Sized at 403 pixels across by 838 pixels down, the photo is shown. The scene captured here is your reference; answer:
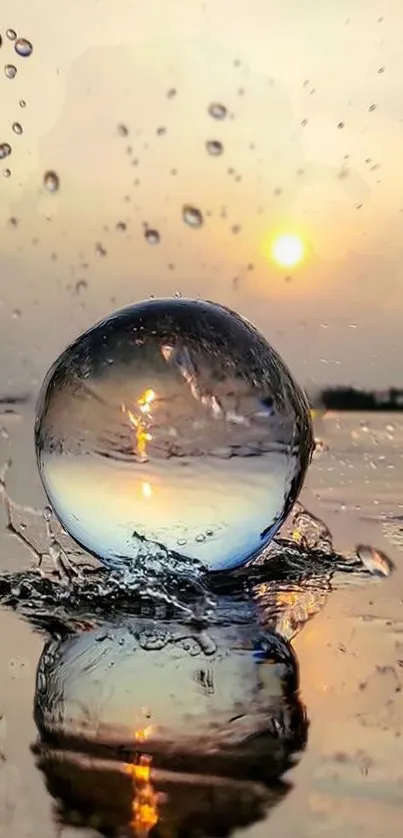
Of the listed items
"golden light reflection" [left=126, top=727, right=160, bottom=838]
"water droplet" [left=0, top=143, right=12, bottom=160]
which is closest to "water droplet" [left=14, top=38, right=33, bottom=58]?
"water droplet" [left=0, top=143, right=12, bottom=160]

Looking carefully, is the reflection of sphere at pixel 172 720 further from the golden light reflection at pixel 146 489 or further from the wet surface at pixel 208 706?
the golden light reflection at pixel 146 489

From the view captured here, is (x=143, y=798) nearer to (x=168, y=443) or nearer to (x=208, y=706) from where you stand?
(x=208, y=706)

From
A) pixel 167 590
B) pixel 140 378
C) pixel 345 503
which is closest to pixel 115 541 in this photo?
pixel 167 590

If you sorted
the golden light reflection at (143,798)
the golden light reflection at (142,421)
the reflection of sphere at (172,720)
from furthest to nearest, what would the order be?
the golden light reflection at (142,421)
the reflection of sphere at (172,720)
the golden light reflection at (143,798)

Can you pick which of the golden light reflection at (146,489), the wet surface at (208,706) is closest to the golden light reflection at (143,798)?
the wet surface at (208,706)

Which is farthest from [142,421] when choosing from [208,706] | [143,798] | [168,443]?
[143,798]

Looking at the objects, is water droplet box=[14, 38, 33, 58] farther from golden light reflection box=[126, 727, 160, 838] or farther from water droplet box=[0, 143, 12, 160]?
golden light reflection box=[126, 727, 160, 838]
